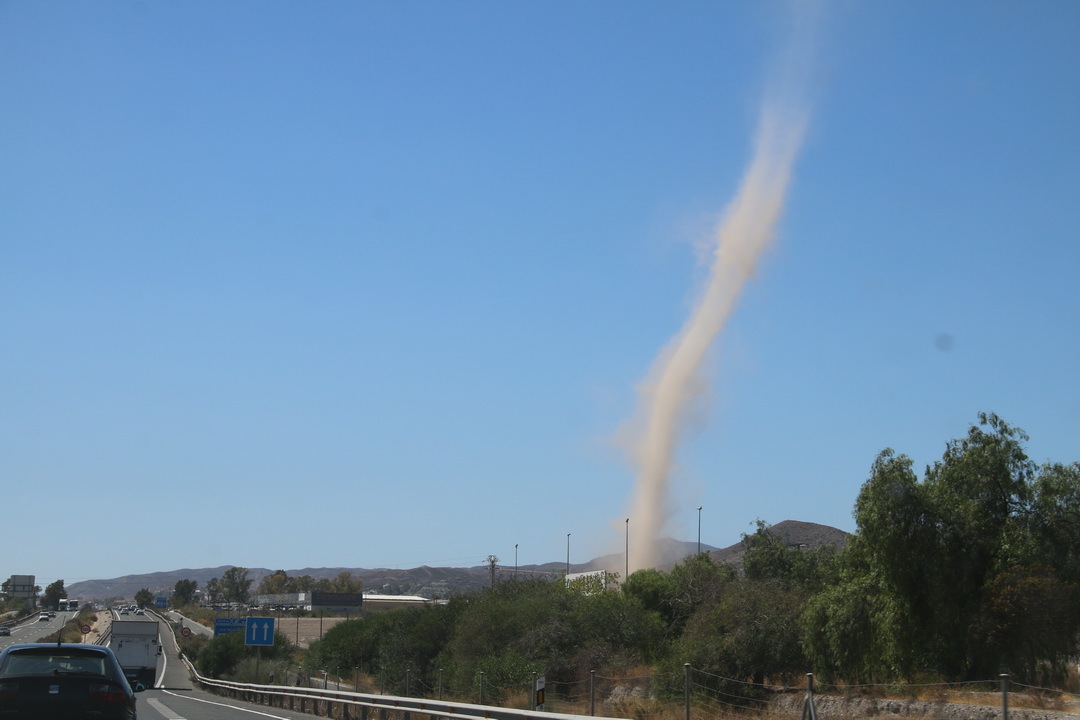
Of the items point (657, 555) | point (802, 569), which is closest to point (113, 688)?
point (802, 569)

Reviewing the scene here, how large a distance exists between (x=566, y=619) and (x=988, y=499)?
65.0 feet

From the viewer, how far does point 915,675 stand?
31.8 metres

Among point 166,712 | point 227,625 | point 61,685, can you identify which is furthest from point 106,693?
point 227,625

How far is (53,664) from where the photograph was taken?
1468 cm

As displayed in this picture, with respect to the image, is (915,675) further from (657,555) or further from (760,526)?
(657,555)

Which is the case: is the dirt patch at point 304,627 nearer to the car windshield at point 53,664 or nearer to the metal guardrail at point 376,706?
the metal guardrail at point 376,706

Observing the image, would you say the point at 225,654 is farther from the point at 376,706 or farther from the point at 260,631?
the point at 376,706

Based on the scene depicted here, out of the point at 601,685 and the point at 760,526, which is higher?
the point at 760,526

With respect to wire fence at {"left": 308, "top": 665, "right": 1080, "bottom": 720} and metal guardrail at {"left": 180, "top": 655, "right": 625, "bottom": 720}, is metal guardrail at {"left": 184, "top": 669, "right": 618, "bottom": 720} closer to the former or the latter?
metal guardrail at {"left": 180, "top": 655, "right": 625, "bottom": 720}

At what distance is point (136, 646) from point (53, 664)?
50.0 m

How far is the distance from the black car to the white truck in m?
47.9

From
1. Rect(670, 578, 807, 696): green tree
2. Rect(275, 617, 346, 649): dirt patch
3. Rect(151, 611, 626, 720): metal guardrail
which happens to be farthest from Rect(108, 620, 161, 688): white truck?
Rect(275, 617, 346, 649): dirt patch

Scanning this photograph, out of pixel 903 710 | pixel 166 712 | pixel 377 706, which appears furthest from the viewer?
pixel 166 712

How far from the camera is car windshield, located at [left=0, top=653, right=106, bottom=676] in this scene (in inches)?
569
